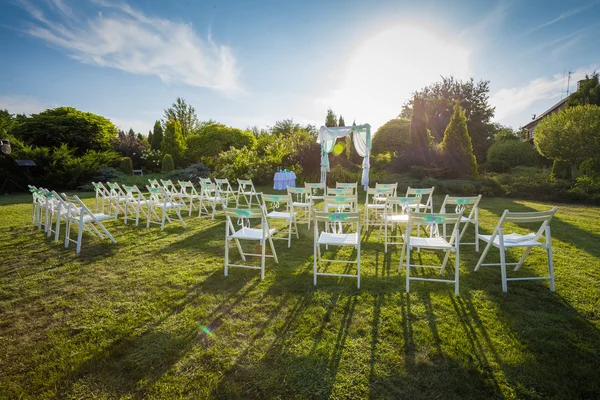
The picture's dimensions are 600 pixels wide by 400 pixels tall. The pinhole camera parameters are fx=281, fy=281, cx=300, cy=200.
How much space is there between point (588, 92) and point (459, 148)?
54.0 ft

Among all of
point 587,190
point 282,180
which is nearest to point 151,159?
point 282,180

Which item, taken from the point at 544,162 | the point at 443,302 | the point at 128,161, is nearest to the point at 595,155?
the point at 544,162

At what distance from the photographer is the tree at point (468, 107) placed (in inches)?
1027

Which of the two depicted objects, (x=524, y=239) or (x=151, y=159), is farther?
(x=151, y=159)

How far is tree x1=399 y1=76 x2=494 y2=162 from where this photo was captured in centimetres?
2609

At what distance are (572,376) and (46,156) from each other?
61.4 feet

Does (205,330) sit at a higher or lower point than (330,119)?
lower

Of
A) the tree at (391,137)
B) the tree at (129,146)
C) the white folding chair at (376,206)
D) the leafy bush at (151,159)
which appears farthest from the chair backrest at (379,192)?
the tree at (129,146)

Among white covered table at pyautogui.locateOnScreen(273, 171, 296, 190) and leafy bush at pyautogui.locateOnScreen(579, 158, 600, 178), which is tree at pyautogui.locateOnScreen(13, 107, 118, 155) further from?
leafy bush at pyautogui.locateOnScreen(579, 158, 600, 178)

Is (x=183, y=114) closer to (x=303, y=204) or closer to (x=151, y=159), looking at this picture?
(x=151, y=159)

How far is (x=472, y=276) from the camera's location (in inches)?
138

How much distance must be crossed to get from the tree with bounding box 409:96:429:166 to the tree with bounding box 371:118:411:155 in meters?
5.47

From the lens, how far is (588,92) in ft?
67.2

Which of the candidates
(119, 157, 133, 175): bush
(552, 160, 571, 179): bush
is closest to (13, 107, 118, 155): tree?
(119, 157, 133, 175): bush
